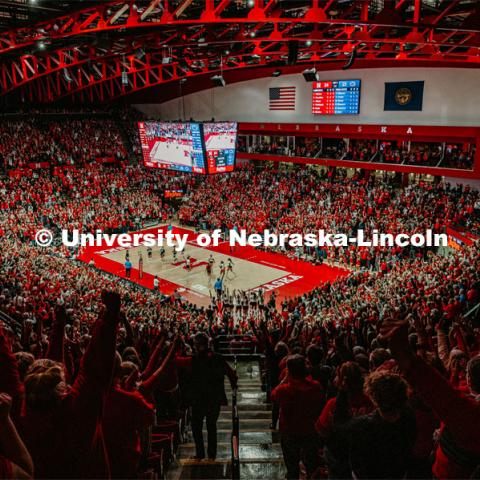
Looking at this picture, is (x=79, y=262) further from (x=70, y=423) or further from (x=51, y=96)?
(x=70, y=423)

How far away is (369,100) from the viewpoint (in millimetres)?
32469

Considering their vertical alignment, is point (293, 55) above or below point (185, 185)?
above

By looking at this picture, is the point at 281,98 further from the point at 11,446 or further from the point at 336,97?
the point at 11,446

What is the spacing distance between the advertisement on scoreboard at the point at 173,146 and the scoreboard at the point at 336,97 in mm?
11280

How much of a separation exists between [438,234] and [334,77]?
14.9 meters

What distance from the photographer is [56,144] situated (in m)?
40.6

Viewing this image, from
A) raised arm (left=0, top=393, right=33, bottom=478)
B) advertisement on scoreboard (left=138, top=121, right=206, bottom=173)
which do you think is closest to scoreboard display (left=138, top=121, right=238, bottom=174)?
advertisement on scoreboard (left=138, top=121, right=206, bottom=173)

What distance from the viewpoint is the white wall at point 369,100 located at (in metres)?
Answer: 28.0

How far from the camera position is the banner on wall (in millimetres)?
29859

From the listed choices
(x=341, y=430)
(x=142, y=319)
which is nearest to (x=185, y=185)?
(x=142, y=319)

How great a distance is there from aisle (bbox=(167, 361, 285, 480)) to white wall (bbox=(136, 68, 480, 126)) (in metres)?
25.8

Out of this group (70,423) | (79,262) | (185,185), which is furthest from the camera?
(185,185)

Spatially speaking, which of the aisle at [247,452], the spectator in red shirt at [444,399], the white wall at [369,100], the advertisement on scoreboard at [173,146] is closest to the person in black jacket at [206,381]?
the aisle at [247,452]

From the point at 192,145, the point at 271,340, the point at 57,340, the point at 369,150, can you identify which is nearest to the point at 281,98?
the point at 369,150
